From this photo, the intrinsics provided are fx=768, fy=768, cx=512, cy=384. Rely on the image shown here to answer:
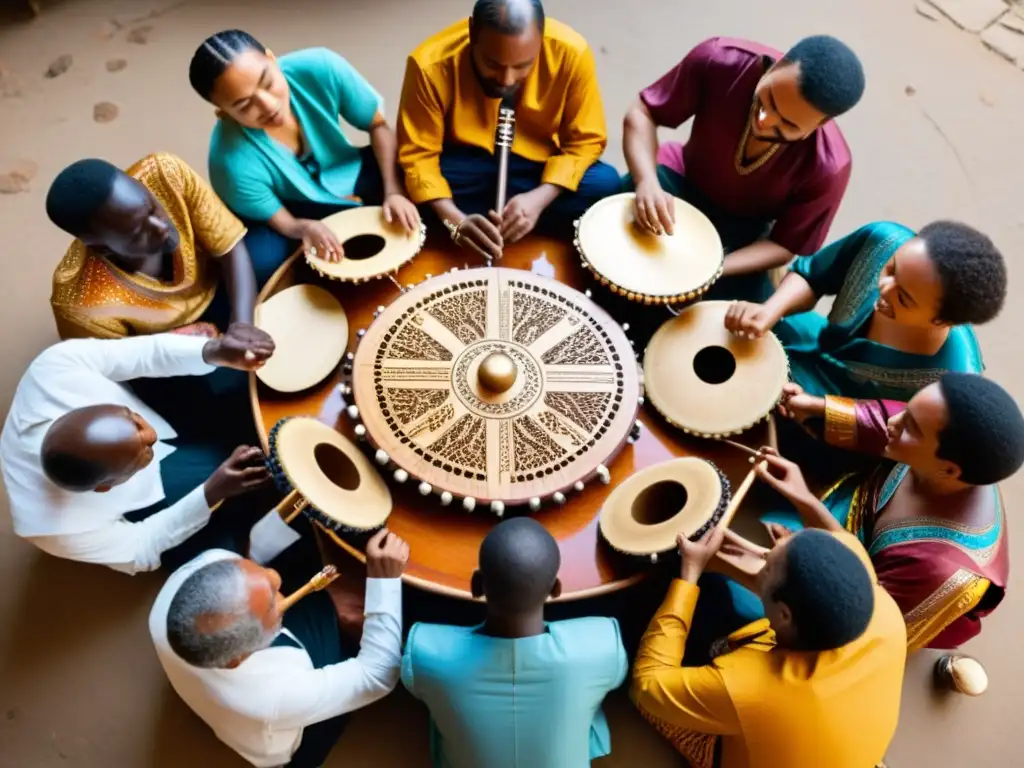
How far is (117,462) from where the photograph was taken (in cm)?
202

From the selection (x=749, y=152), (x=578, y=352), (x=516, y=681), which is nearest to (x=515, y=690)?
(x=516, y=681)

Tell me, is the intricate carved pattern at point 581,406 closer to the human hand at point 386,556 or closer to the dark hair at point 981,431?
the human hand at point 386,556

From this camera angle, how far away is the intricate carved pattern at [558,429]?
83.1 inches

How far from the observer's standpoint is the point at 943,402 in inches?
75.1

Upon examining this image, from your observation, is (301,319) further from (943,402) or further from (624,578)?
(943,402)

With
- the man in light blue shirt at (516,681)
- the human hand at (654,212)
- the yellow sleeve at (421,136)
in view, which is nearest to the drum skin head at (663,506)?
the man in light blue shirt at (516,681)

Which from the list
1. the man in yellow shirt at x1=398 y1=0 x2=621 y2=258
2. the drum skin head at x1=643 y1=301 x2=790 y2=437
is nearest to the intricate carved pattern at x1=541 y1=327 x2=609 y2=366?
the drum skin head at x1=643 y1=301 x2=790 y2=437

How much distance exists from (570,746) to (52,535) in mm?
1537

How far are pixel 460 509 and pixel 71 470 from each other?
3.31 ft

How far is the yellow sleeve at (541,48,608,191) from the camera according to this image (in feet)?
8.73

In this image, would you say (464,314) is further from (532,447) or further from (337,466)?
(337,466)

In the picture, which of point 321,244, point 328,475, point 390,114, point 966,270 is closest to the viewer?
point 966,270

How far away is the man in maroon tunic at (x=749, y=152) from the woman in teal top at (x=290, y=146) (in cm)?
95

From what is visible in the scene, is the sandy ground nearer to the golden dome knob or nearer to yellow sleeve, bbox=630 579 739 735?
yellow sleeve, bbox=630 579 739 735
